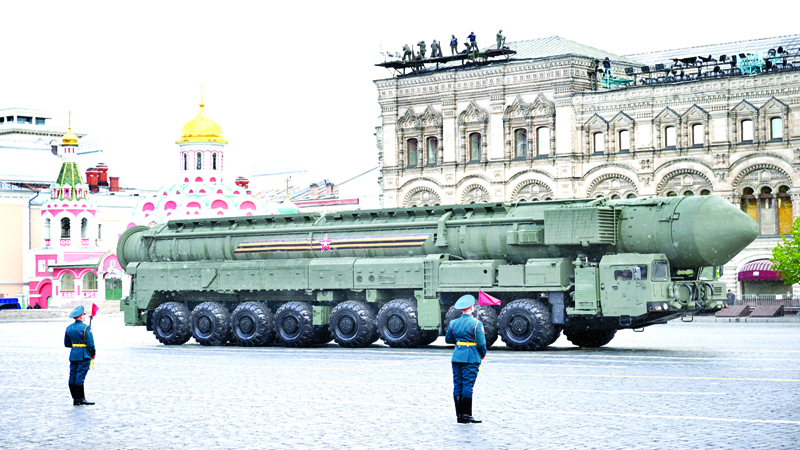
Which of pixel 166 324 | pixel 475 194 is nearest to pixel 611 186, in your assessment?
pixel 475 194

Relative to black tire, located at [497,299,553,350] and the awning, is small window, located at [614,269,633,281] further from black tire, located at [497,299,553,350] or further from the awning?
the awning

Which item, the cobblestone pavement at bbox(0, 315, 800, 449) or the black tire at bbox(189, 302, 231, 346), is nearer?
the cobblestone pavement at bbox(0, 315, 800, 449)

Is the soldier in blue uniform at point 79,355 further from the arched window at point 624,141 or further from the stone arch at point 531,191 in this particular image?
the stone arch at point 531,191

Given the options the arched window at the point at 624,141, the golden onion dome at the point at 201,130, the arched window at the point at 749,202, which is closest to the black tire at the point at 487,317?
the arched window at the point at 749,202

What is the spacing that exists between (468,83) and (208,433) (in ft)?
178

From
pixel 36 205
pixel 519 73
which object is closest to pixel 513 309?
pixel 519 73

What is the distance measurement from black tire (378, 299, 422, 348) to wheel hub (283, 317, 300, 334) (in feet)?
8.94

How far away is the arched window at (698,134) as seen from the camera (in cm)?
6112

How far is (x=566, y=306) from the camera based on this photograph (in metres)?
29.5

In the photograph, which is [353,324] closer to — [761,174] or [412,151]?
[761,174]

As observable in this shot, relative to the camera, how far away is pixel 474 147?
2689 inches

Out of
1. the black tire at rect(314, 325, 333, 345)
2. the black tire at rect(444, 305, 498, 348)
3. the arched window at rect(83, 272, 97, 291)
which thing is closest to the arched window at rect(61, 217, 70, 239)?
the arched window at rect(83, 272, 97, 291)

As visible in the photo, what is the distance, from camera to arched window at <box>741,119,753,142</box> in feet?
197

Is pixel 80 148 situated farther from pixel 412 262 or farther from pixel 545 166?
pixel 412 262
